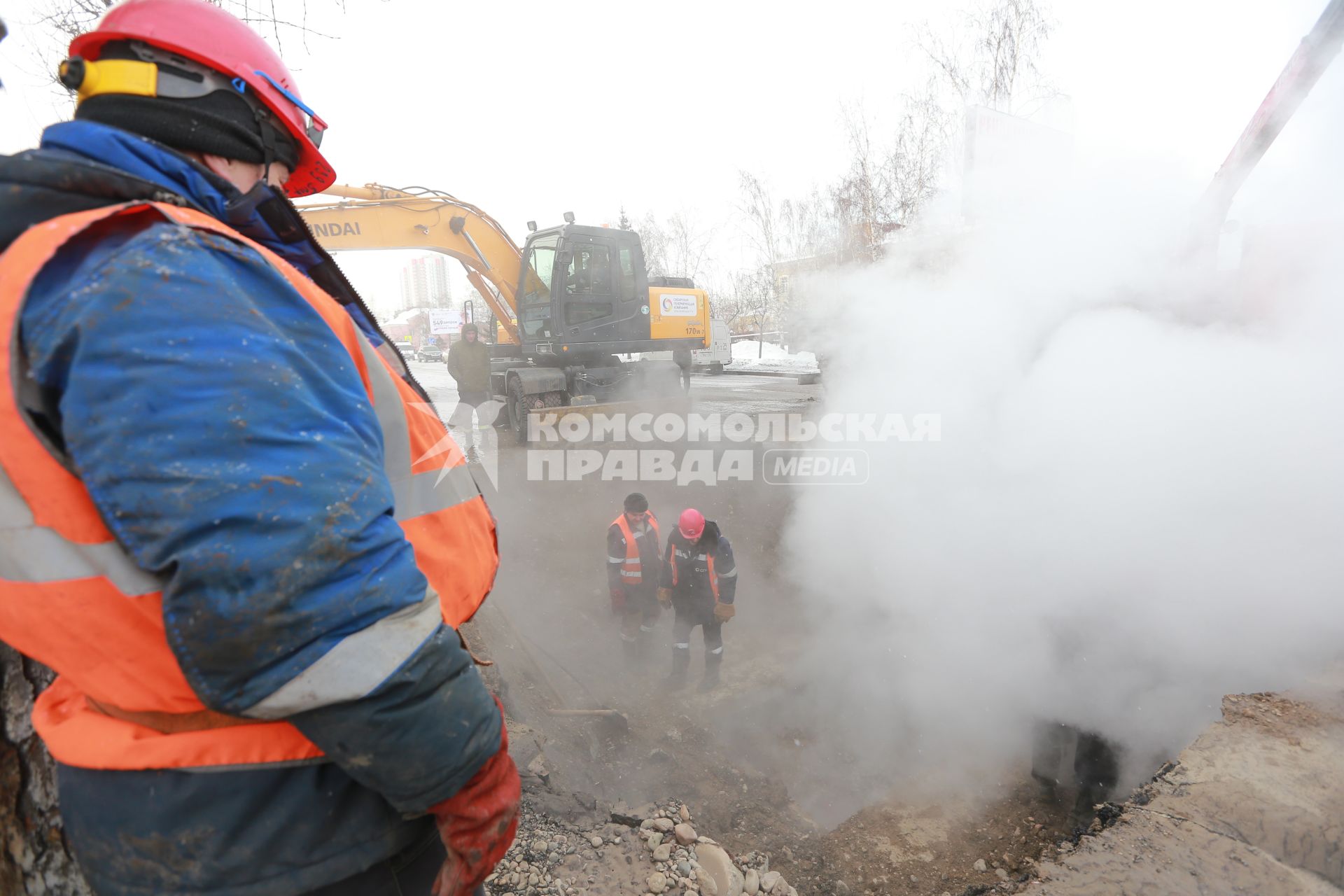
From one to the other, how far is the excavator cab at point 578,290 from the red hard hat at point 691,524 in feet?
17.4

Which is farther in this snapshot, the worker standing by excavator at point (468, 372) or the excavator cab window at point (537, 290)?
the worker standing by excavator at point (468, 372)

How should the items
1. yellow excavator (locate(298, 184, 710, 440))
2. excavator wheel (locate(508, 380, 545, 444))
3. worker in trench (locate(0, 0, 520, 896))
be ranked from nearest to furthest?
1. worker in trench (locate(0, 0, 520, 896))
2. yellow excavator (locate(298, 184, 710, 440))
3. excavator wheel (locate(508, 380, 545, 444))

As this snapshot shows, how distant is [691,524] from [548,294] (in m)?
6.02

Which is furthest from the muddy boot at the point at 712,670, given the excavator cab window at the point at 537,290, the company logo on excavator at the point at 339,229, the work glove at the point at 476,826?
the company logo on excavator at the point at 339,229

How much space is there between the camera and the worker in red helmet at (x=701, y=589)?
228 inches

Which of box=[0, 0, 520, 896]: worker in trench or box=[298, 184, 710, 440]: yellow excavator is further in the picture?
box=[298, 184, 710, 440]: yellow excavator

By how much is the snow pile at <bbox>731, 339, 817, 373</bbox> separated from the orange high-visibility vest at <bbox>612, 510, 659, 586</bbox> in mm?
14640

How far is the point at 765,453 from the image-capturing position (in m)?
9.72

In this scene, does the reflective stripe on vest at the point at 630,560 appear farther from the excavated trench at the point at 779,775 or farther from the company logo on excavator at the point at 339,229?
the company logo on excavator at the point at 339,229

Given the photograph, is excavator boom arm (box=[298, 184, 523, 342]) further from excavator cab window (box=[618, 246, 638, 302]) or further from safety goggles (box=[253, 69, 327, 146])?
safety goggles (box=[253, 69, 327, 146])

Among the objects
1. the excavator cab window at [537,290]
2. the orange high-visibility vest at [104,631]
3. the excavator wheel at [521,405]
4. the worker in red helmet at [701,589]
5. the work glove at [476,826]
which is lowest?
the worker in red helmet at [701,589]

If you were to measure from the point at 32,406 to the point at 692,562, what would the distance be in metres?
5.28

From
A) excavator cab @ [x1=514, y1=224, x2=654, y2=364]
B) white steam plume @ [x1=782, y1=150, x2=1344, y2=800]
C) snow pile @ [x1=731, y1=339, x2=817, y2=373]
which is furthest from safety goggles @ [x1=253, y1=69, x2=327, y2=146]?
snow pile @ [x1=731, y1=339, x2=817, y2=373]

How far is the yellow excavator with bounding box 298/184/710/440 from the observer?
9258mm
